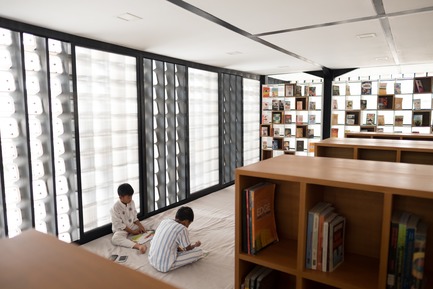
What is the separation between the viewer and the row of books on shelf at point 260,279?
1397 millimetres

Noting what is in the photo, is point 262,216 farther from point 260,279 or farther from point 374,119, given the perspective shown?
point 374,119

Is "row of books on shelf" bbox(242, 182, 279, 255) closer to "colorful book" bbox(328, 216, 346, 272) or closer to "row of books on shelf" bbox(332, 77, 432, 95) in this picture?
"colorful book" bbox(328, 216, 346, 272)

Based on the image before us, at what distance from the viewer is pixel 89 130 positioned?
10.8ft

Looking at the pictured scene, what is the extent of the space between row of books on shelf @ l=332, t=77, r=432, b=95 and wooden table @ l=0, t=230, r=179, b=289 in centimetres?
578

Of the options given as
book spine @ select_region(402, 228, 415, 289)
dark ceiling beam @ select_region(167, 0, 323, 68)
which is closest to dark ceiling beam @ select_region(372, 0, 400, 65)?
dark ceiling beam @ select_region(167, 0, 323, 68)

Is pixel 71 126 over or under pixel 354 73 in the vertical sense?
under

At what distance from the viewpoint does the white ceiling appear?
2178 mm

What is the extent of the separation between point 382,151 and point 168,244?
203 centimetres

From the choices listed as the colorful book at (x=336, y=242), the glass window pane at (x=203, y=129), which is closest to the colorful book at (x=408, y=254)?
the colorful book at (x=336, y=242)

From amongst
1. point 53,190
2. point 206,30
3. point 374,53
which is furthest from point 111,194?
point 374,53

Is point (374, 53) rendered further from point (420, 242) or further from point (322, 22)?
point (420, 242)

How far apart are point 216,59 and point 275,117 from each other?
236 centimetres

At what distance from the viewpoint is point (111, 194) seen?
359 cm

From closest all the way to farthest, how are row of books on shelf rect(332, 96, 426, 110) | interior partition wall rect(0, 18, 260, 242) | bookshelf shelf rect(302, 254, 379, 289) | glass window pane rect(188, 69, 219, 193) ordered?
bookshelf shelf rect(302, 254, 379, 289) → interior partition wall rect(0, 18, 260, 242) → glass window pane rect(188, 69, 219, 193) → row of books on shelf rect(332, 96, 426, 110)
